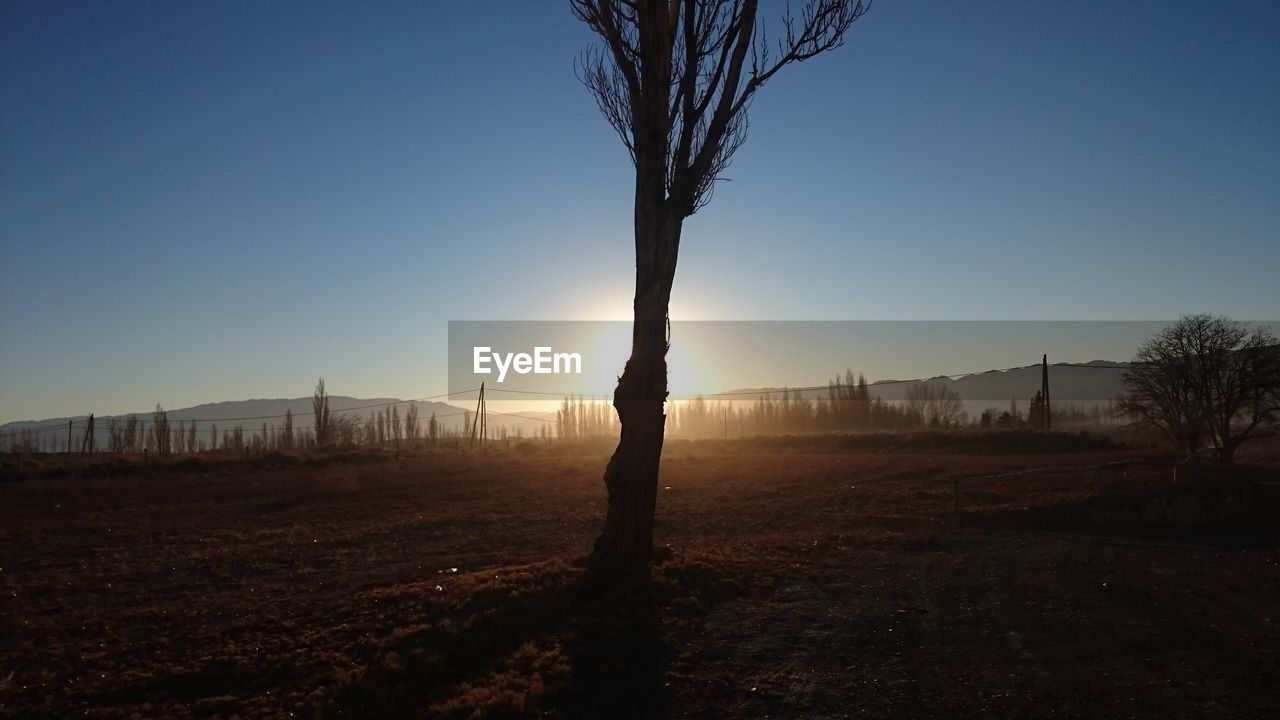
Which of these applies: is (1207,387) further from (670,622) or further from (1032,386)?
(1032,386)

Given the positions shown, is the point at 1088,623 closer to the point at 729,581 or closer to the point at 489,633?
the point at 729,581

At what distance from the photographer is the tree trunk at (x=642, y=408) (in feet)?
32.4

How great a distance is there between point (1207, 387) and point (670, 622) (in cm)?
3467

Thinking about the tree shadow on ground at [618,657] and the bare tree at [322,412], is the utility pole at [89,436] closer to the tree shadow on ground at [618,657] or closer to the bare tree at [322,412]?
the bare tree at [322,412]

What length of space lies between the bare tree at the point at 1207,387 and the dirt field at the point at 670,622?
69.3ft

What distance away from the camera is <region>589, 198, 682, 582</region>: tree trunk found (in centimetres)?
987

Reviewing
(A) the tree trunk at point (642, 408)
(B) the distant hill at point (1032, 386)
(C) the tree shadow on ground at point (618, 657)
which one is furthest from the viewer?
(B) the distant hill at point (1032, 386)

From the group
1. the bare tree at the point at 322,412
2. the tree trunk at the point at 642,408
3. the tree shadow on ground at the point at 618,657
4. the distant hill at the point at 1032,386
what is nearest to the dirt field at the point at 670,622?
the tree shadow on ground at the point at 618,657

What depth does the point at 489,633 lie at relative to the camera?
7500 mm

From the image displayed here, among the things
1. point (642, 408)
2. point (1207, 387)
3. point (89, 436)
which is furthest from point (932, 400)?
point (642, 408)

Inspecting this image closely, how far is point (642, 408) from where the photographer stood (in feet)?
32.4

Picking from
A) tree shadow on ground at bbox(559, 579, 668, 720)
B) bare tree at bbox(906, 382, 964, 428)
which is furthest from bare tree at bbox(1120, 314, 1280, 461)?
bare tree at bbox(906, 382, 964, 428)

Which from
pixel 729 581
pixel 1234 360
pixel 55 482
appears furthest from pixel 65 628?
pixel 1234 360

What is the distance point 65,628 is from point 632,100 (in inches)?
354
